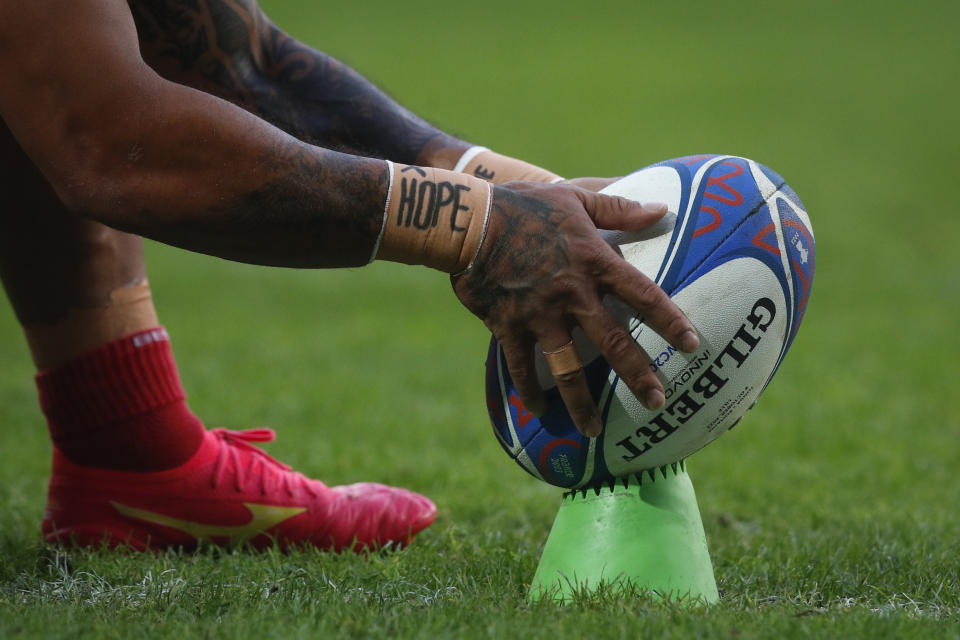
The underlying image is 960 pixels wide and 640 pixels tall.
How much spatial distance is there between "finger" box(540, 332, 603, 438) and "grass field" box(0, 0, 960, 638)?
13.6 inches

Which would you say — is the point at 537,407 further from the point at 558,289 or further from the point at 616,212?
the point at 616,212

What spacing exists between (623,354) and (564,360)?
0.11 meters

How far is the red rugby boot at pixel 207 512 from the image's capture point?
2.71m

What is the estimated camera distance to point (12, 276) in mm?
2684

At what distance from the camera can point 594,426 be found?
79.0 inches

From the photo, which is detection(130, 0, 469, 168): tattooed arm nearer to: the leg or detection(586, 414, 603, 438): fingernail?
the leg

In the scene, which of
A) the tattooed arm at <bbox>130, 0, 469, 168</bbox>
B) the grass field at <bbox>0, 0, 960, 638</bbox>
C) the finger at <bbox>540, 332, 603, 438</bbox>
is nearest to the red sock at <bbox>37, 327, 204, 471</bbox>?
the grass field at <bbox>0, 0, 960, 638</bbox>

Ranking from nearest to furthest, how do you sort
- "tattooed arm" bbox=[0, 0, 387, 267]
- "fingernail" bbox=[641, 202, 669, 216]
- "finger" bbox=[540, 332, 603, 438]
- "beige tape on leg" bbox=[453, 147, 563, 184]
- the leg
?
"tattooed arm" bbox=[0, 0, 387, 267] → "finger" bbox=[540, 332, 603, 438] → "fingernail" bbox=[641, 202, 669, 216] → "beige tape on leg" bbox=[453, 147, 563, 184] → the leg

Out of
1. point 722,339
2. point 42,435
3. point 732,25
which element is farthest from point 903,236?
point 732,25

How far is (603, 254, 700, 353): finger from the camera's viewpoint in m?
1.86

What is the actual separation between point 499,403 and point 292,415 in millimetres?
3018

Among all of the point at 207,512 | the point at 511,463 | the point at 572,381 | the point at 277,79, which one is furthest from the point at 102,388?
the point at 511,463

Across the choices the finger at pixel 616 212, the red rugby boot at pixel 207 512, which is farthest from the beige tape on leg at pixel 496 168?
the red rugby boot at pixel 207 512

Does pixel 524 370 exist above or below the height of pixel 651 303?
below
